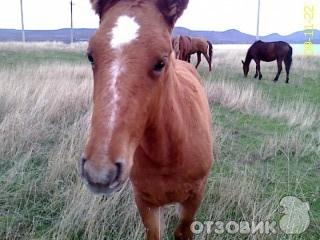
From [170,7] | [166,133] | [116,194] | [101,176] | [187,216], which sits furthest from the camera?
[116,194]

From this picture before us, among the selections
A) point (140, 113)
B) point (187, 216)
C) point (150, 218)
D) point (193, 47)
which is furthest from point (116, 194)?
point (193, 47)

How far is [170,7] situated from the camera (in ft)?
6.13

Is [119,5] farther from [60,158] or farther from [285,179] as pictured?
[285,179]

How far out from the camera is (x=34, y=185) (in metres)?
3.46

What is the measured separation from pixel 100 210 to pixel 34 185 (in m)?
0.82

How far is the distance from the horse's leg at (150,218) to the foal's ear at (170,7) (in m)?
1.34

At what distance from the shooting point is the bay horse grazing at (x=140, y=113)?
4.73ft

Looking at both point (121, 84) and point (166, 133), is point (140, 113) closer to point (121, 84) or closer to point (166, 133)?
point (121, 84)

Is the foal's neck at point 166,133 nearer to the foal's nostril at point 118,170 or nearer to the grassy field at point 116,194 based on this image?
the foal's nostril at point 118,170

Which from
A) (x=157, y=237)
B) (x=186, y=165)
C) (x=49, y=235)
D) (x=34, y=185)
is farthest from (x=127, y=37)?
(x=34, y=185)

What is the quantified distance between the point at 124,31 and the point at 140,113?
14.7 inches

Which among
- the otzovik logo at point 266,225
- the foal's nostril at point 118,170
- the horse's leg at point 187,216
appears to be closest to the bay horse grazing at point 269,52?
the otzovik logo at point 266,225

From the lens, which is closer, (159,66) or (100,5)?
(159,66)

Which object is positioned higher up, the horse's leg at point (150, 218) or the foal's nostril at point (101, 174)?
the foal's nostril at point (101, 174)
